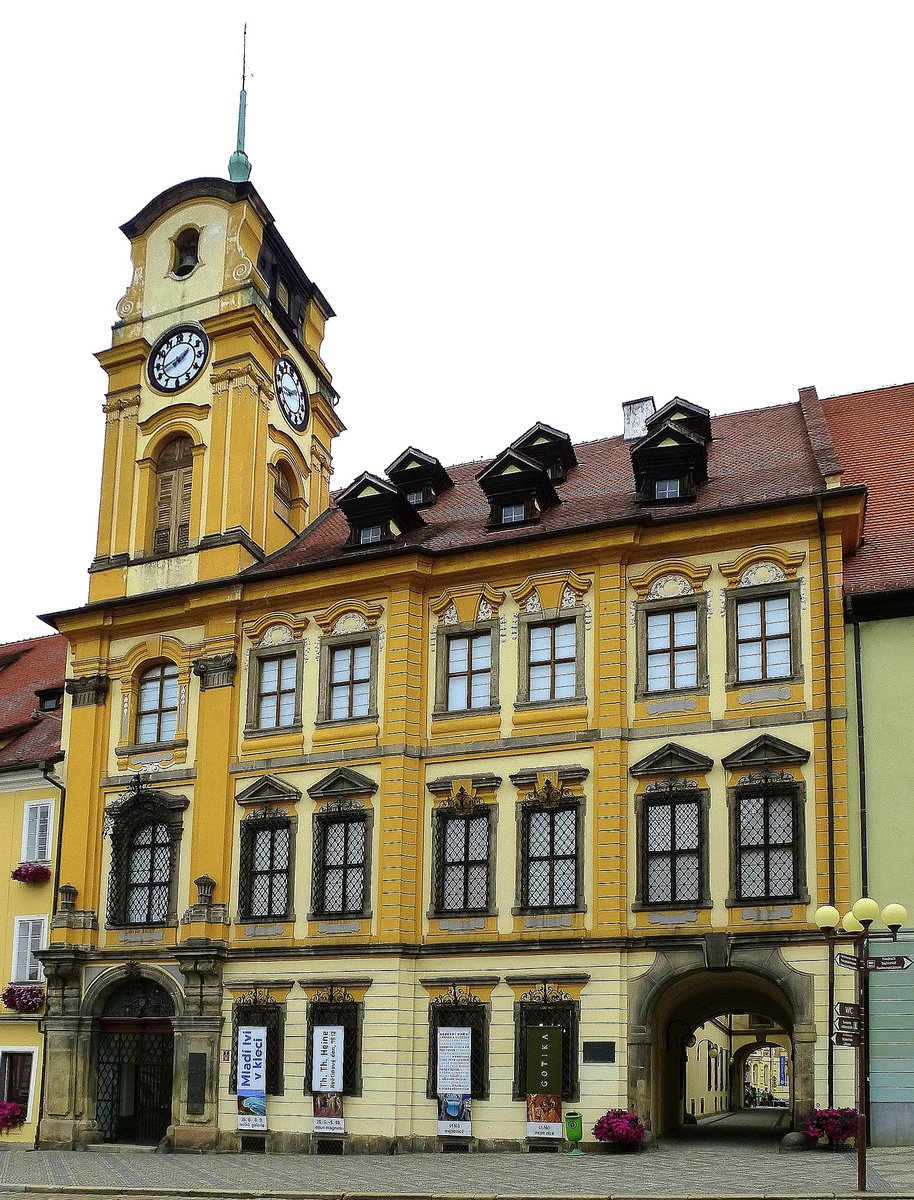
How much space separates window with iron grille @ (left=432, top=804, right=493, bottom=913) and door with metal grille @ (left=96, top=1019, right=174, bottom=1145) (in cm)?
801

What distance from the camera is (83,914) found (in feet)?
127

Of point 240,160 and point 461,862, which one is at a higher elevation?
point 240,160

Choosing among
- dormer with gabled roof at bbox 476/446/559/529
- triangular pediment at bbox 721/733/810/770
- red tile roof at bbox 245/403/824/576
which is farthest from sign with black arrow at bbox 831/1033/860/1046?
dormer with gabled roof at bbox 476/446/559/529

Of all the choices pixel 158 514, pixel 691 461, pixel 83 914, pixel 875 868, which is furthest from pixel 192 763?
pixel 875 868

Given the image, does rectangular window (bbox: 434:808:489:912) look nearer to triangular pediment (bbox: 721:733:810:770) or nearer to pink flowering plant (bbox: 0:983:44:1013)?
triangular pediment (bbox: 721:733:810:770)

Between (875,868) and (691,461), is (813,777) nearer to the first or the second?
(875,868)

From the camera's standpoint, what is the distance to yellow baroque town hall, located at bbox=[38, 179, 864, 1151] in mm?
31938

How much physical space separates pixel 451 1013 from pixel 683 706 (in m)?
8.26

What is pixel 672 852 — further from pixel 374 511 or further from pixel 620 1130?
pixel 374 511

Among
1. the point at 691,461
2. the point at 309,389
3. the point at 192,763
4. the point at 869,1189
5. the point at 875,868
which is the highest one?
the point at 309,389

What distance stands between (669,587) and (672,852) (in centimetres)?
569

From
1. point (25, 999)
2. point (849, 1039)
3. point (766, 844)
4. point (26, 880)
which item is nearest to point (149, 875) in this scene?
point (26, 880)

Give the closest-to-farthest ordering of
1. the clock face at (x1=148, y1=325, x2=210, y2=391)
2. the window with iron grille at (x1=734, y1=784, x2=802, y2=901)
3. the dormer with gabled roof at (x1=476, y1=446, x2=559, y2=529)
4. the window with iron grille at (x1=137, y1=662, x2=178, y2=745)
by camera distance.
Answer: the window with iron grille at (x1=734, y1=784, x2=802, y2=901), the dormer with gabled roof at (x1=476, y1=446, x2=559, y2=529), the window with iron grille at (x1=137, y1=662, x2=178, y2=745), the clock face at (x1=148, y1=325, x2=210, y2=391)

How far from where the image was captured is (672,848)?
1273 inches
